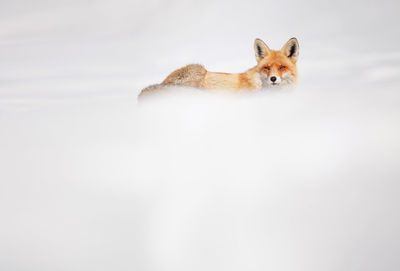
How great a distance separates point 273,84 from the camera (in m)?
1.84

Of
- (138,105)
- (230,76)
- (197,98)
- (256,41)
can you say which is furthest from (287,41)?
(138,105)

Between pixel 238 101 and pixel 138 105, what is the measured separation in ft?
1.26

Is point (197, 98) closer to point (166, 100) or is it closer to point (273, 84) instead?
point (166, 100)

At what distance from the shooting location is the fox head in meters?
1.83

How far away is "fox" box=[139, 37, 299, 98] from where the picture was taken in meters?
1.84

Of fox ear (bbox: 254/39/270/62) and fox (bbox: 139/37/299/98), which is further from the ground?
fox ear (bbox: 254/39/270/62)

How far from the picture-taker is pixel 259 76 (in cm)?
185

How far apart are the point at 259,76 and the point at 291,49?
0.16 meters

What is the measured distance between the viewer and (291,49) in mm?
1855

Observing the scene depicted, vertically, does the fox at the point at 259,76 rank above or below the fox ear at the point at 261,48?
below

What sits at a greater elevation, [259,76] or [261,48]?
[261,48]

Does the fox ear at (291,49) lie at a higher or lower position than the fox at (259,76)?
higher

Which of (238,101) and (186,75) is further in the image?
(186,75)

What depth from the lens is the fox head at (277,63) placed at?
1.83 m
